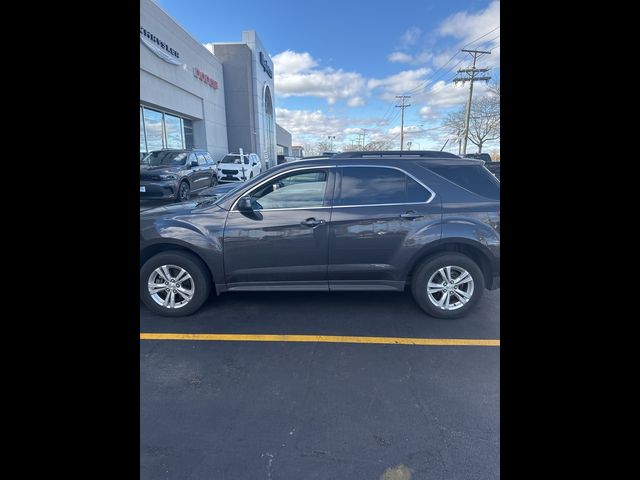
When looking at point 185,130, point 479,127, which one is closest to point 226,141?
point 185,130

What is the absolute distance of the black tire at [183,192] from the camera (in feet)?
39.5

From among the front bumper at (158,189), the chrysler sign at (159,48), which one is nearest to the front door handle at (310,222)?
the front bumper at (158,189)

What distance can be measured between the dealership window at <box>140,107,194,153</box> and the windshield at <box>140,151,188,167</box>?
4040 millimetres

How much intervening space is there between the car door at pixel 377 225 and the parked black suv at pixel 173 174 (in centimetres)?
952

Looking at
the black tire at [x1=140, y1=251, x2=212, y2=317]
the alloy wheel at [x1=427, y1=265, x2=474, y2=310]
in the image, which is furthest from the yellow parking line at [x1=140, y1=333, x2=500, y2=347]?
the alloy wheel at [x1=427, y1=265, x2=474, y2=310]

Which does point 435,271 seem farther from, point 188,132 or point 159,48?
point 188,132

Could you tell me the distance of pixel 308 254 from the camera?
3.50 meters

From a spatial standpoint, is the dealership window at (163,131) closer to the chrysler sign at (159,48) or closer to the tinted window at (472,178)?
the chrysler sign at (159,48)

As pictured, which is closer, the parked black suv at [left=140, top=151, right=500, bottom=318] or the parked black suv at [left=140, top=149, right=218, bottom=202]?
the parked black suv at [left=140, top=151, right=500, bottom=318]

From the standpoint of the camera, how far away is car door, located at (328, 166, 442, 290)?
346 cm

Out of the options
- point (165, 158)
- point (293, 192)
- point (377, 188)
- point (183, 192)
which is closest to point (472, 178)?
point (377, 188)

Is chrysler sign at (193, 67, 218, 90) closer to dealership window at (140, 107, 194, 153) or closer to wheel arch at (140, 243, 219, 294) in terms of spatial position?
dealership window at (140, 107, 194, 153)
